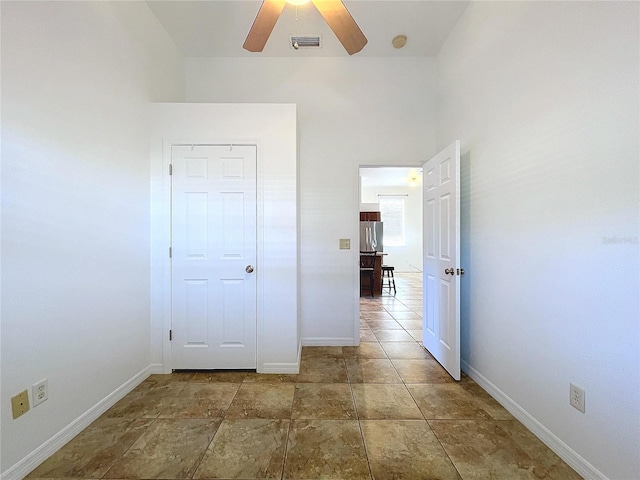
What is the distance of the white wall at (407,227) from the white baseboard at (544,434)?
6.99 metres

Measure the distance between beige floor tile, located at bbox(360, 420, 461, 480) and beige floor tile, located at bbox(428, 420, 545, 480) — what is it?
0.06 meters

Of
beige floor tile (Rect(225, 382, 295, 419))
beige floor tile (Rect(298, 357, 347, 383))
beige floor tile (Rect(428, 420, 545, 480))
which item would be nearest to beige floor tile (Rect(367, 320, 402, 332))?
beige floor tile (Rect(298, 357, 347, 383))

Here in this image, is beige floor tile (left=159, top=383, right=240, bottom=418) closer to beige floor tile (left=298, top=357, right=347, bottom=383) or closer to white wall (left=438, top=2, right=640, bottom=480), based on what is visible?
beige floor tile (left=298, top=357, right=347, bottom=383)

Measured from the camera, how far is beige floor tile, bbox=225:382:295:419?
6.14 feet

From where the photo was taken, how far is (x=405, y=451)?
154 centimetres

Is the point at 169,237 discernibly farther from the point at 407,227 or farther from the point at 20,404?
the point at 407,227

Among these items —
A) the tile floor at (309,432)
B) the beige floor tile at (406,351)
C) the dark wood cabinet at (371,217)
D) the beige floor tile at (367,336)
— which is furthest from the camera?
the dark wood cabinet at (371,217)

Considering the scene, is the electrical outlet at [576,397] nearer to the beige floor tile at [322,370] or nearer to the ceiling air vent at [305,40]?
the beige floor tile at [322,370]

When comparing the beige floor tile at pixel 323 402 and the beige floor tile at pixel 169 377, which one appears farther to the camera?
the beige floor tile at pixel 169 377

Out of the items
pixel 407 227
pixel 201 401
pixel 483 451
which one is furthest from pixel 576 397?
pixel 407 227

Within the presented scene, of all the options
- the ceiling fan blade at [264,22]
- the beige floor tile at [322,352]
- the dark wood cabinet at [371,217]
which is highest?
the ceiling fan blade at [264,22]

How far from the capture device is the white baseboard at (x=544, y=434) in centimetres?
135

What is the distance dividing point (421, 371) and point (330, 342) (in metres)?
1.01

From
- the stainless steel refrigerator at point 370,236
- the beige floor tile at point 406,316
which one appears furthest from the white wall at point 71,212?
the stainless steel refrigerator at point 370,236
